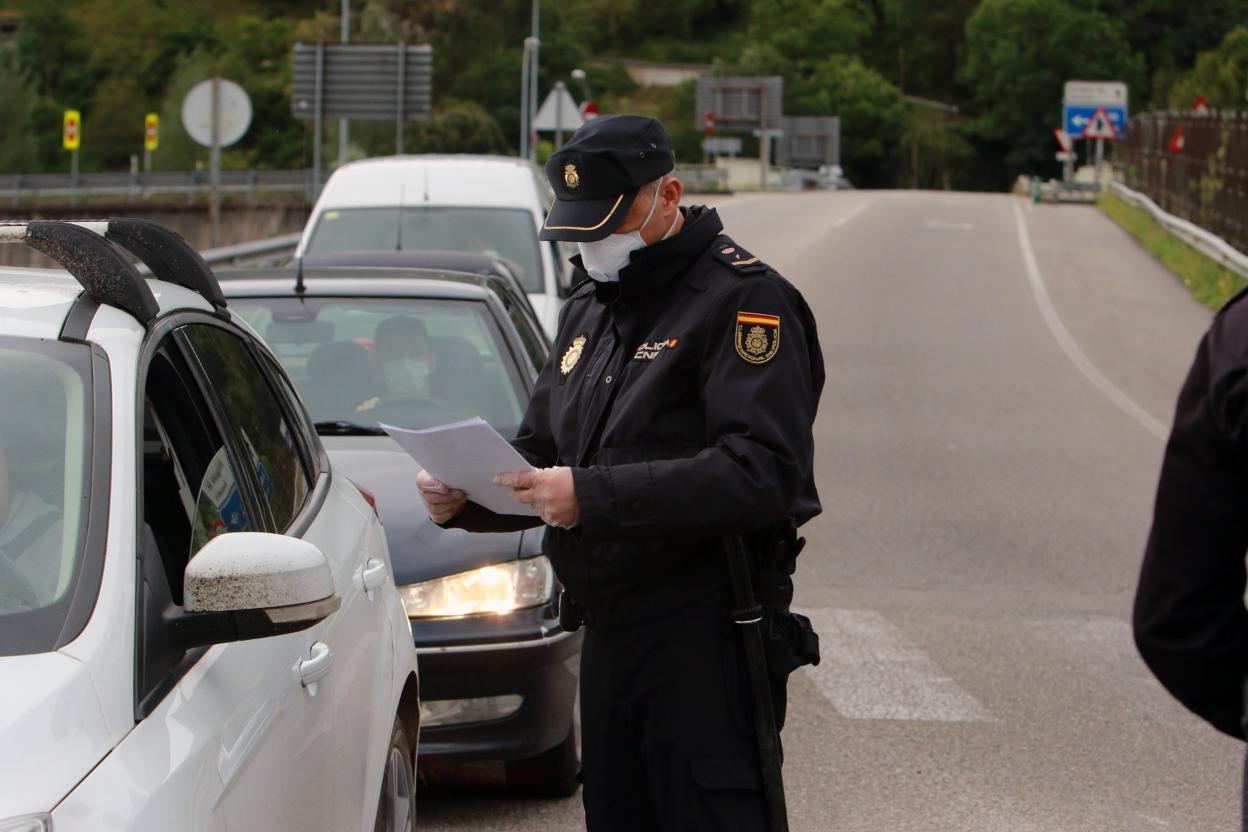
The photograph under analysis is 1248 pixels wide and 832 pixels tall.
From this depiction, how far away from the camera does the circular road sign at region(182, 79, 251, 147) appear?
1531 centimetres

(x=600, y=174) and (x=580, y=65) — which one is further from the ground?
(x=580, y=65)

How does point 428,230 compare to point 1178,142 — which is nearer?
point 428,230

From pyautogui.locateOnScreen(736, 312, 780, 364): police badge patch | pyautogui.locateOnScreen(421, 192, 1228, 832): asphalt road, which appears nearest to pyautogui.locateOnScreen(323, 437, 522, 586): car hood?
pyautogui.locateOnScreen(421, 192, 1228, 832): asphalt road

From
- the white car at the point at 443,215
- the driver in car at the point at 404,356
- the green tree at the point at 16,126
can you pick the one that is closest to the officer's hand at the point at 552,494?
the driver in car at the point at 404,356

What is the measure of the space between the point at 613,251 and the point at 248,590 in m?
1.03

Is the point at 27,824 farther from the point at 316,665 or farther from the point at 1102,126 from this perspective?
the point at 1102,126

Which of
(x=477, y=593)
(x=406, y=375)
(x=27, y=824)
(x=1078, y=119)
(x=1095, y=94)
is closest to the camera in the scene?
(x=27, y=824)

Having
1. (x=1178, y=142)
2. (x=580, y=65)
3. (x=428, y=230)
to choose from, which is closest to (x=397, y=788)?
(x=428, y=230)

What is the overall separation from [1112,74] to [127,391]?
140907 millimetres

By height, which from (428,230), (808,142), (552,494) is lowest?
(552,494)

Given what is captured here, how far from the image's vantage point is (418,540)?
512cm

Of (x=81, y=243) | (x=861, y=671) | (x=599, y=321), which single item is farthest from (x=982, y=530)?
(x=81, y=243)

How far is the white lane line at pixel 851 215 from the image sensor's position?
41.5 meters

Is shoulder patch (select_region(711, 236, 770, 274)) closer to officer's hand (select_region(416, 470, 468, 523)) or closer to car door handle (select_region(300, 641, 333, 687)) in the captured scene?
officer's hand (select_region(416, 470, 468, 523))
